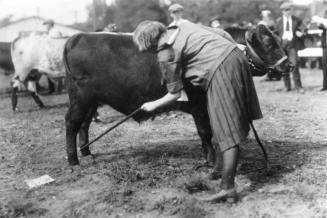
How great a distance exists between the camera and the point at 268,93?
11.6 meters

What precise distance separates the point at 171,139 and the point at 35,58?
582 cm

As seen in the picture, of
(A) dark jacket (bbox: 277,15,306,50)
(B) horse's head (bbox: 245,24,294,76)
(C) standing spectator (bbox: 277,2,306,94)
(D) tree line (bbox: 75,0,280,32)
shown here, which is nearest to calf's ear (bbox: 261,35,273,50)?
(B) horse's head (bbox: 245,24,294,76)

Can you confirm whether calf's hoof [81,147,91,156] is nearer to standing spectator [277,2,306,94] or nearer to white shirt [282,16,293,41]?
standing spectator [277,2,306,94]

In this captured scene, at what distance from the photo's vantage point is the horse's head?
4.64 m

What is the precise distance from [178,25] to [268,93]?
800cm

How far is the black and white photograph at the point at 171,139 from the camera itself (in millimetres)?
3902

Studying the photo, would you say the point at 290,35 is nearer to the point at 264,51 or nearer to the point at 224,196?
the point at 264,51

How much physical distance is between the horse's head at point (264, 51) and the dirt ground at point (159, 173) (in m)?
1.17

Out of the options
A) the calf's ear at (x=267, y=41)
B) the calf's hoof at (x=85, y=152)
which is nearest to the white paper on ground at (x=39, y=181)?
the calf's hoof at (x=85, y=152)

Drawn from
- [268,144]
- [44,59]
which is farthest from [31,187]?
[44,59]

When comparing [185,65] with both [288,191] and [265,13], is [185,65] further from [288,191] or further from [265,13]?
[265,13]

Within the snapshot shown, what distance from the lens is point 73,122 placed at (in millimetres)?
5516

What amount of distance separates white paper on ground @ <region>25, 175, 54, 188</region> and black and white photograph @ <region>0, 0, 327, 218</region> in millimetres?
11

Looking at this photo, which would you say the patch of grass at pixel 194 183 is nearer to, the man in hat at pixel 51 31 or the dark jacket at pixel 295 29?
the dark jacket at pixel 295 29
